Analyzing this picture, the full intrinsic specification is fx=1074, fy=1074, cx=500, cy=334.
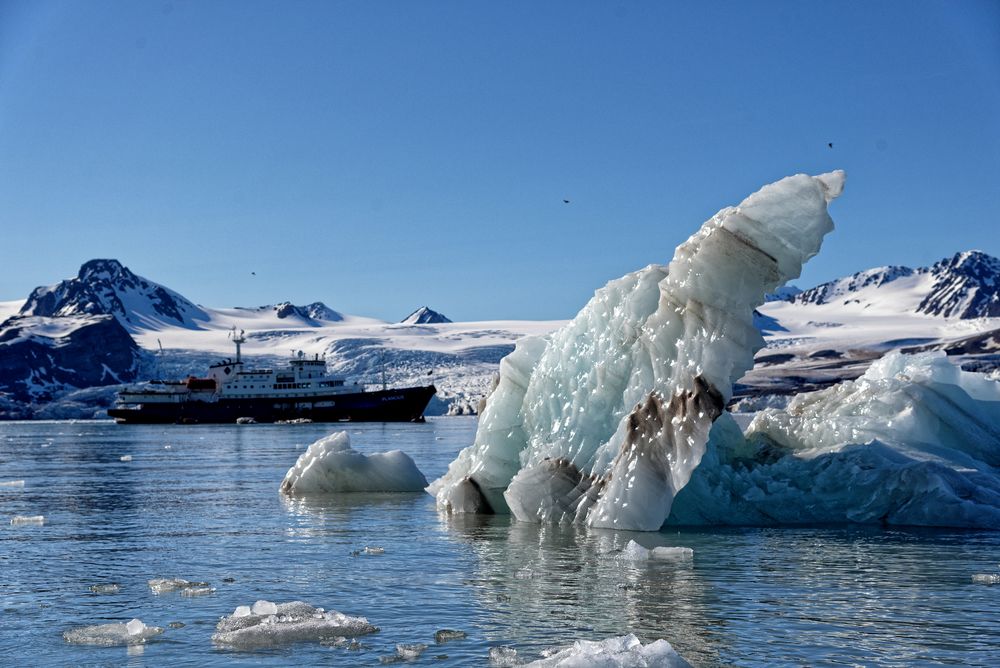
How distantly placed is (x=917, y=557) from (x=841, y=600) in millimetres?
3053

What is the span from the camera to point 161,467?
3594 centimetres

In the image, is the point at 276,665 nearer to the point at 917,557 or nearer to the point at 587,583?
the point at 587,583

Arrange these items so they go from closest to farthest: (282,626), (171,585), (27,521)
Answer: (282,626) < (171,585) < (27,521)

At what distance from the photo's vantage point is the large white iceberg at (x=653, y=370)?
50.1 feet

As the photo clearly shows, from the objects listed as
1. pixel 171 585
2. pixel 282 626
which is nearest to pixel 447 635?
pixel 282 626

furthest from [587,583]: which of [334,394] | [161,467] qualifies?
[334,394]

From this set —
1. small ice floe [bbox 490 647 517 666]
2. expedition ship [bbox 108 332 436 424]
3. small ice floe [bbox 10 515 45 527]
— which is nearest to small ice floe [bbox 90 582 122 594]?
small ice floe [bbox 490 647 517 666]

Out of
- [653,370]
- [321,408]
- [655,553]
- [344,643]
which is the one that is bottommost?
[344,643]

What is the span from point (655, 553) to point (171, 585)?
19.0ft

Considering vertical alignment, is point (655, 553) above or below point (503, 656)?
above

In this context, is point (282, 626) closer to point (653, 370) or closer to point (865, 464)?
point (653, 370)

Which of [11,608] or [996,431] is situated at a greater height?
[996,431]

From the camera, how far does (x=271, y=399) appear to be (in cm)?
9888

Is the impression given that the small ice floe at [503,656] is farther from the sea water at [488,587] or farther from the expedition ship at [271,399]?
the expedition ship at [271,399]
